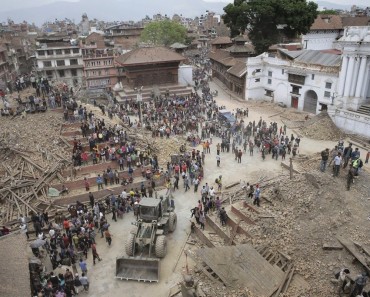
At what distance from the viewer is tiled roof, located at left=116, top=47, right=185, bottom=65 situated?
45.7 metres

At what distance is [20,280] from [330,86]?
34.5 m

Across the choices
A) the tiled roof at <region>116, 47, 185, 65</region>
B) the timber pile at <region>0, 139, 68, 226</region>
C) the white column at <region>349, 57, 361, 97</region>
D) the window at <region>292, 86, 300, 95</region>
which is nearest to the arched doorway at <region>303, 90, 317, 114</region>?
the window at <region>292, 86, 300, 95</region>

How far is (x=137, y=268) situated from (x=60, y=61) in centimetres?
4858

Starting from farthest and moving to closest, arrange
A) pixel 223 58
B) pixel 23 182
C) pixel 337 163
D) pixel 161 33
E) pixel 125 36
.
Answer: pixel 125 36 → pixel 161 33 → pixel 223 58 → pixel 23 182 → pixel 337 163

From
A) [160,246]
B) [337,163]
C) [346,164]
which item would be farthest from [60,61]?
[337,163]

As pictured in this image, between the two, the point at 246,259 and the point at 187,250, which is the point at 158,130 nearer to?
the point at 187,250

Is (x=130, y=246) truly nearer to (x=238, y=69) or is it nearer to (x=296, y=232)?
(x=296, y=232)

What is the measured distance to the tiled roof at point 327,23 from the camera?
58.1 meters

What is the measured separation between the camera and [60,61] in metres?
56.0

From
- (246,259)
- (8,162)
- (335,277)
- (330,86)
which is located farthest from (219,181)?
(330,86)

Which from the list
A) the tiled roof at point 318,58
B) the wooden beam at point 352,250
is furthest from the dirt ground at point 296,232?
the tiled roof at point 318,58

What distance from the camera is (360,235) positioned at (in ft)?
54.2

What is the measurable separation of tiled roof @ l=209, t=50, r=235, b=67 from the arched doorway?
1508cm

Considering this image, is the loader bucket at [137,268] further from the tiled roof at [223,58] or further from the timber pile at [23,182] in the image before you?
the tiled roof at [223,58]
